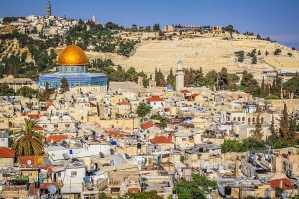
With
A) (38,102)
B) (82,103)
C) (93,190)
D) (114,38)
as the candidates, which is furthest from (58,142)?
(114,38)

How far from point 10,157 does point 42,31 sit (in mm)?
63171

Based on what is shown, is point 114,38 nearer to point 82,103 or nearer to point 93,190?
point 82,103

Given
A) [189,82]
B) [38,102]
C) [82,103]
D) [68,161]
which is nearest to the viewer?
[68,161]

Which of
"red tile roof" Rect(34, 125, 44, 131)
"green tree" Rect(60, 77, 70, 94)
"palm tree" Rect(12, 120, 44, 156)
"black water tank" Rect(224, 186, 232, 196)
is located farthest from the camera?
"green tree" Rect(60, 77, 70, 94)

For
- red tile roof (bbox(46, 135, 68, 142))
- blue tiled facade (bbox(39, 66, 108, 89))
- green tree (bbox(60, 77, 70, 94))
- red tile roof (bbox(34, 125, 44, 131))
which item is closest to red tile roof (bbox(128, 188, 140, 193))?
red tile roof (bbox(46, 135, 68, 142))

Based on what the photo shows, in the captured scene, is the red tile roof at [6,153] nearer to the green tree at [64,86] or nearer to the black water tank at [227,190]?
the black water tank at [227,190]

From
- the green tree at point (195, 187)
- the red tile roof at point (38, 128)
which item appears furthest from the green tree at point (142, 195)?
the red tile roof at point (38, 128)

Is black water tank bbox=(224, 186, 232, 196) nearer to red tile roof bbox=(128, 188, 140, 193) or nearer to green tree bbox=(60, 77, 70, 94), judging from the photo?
red tile roof bbox=(128, 188, 140, 193)

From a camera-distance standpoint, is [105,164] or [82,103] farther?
[82,103]

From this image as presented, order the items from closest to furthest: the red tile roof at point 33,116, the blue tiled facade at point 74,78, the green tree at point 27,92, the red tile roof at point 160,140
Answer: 1. the red tile roof at point 160,140
2. the red tile roof at point 33,116
3. the green tree at point 27,92
4. the blue tiled facade at point 74,78

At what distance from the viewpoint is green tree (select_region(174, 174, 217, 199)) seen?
13.4 metres

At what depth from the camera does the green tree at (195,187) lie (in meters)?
13.4

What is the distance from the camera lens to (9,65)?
51.8 metres

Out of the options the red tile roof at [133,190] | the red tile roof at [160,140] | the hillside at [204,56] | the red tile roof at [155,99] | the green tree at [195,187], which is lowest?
the green tree at [195,187]
